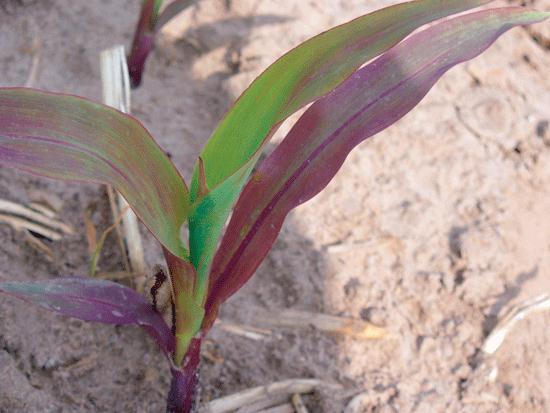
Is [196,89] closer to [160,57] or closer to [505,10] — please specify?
[160,57]

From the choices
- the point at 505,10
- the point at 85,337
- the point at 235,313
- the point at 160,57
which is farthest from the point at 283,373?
the point at 160,57

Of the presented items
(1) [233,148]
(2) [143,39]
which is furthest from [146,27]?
(1) [233,148]

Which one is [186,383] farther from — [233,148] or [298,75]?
[298,75]

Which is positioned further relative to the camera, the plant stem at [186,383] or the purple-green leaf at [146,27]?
the purple-green leaf at [146,27]

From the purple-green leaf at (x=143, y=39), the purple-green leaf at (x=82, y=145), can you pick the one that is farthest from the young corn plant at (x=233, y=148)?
the purple-green leaf at (x=143, y=39)

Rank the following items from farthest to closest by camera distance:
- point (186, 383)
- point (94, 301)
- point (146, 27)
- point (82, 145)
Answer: point (146, 27)
point (186, 383)
point (94, 301)
point (82, 145)

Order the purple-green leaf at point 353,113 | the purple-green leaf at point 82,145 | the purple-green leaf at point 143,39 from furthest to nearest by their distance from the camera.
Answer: the purple-green leaf at point 143,39, the purple-green leaf at point 353,113, the purple-green leaf at point 82,145

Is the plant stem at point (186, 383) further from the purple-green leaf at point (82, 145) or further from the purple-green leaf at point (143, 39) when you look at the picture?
the purple-green leaf at point (143, 39)

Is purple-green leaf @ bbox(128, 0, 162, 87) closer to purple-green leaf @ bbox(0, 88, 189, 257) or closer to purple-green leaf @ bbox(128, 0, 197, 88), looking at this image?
purple-green leaf @ bbox(128, 0, 197, 88)

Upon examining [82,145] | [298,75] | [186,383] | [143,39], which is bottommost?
[186,383]
